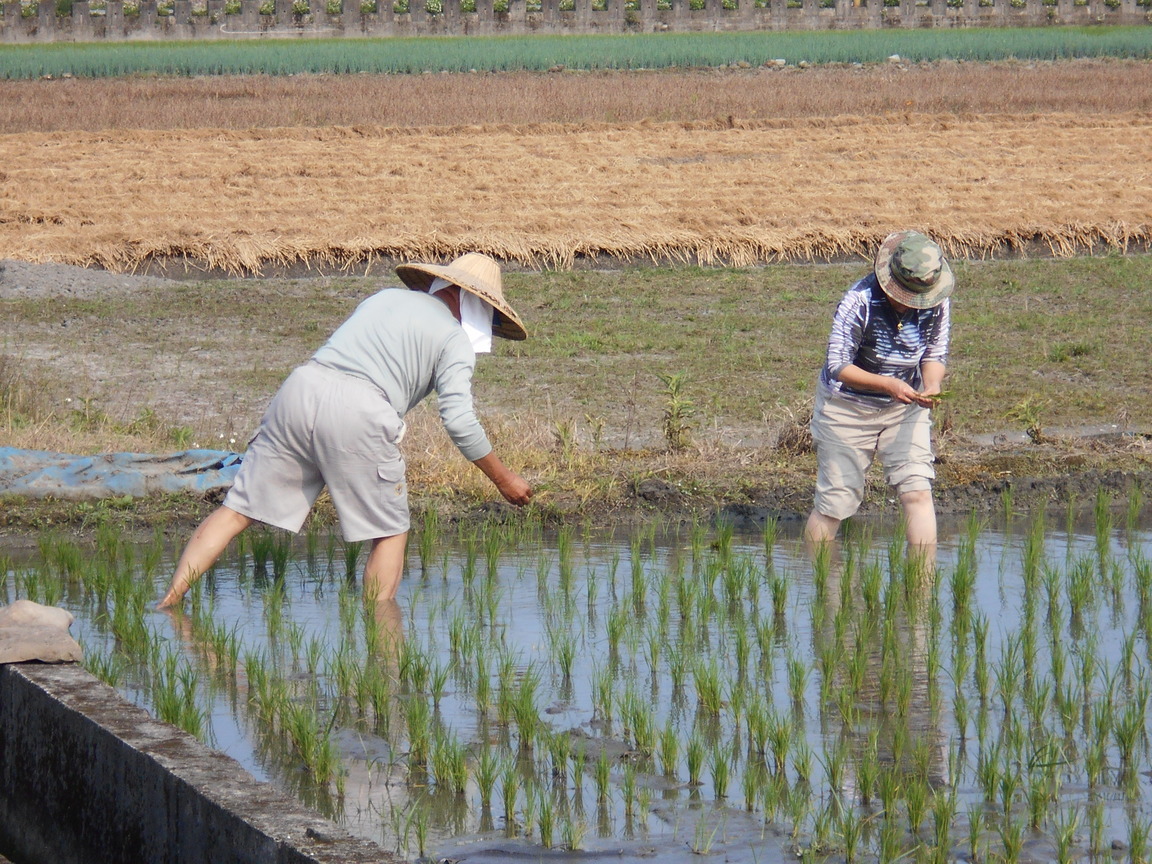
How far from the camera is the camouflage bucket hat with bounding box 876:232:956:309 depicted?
496 centimetres

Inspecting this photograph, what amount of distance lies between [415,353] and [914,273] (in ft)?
5.38

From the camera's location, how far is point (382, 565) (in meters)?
4.84

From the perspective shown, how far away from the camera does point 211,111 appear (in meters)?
24.0

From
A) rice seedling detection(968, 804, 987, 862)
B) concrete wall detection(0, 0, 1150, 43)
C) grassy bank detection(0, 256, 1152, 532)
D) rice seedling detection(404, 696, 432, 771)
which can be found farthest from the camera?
concrete wall detection(0, 0, 1150, 43)

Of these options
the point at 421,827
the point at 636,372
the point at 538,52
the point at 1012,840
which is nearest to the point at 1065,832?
the point at 1012,840

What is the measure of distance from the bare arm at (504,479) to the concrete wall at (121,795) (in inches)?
54.5

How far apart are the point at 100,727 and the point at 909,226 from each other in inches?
496

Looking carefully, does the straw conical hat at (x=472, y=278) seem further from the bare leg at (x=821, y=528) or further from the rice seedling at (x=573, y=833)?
the rice seedling at (x=573, y=833)

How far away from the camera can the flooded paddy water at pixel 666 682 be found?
339 cm

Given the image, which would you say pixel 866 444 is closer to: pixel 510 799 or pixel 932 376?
pixel 932 376

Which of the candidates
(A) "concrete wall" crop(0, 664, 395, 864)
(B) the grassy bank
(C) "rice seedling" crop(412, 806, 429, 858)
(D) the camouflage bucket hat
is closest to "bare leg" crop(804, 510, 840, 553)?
(D) the camouflage bucket hat

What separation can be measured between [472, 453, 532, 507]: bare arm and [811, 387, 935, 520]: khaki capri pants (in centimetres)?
122

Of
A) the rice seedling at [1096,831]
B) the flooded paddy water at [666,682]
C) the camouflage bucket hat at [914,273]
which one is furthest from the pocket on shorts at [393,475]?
the rice seedling at [1096,831]

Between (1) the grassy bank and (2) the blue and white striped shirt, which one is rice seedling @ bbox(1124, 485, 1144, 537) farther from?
(2) the blue and white striped shirt
